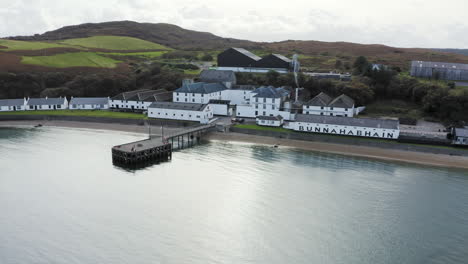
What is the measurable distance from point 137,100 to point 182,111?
9358 mm

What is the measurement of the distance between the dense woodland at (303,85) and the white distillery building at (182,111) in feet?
47.7

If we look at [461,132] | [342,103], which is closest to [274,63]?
[342,103]

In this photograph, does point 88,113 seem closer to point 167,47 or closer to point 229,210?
point 229,210

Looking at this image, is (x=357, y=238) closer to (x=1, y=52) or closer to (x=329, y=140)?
(x=329, y=140)

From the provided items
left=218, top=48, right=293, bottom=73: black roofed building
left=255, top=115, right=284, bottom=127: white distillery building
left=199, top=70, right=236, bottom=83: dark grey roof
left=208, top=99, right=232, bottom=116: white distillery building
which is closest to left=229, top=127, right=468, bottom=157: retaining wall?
left=255, top=115, right=284, bottom=127: white distillery building

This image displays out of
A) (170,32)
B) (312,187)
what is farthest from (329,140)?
(170,32)

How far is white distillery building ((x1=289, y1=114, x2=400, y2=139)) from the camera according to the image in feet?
126

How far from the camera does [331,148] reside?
38.0 metres

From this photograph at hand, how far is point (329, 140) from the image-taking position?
39531mm

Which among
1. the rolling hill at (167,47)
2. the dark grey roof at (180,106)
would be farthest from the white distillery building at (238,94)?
the rolling hill at (167,47)

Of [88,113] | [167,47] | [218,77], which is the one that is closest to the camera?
[88,113]

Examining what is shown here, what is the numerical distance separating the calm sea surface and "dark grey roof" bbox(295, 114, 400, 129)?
6.58 meters

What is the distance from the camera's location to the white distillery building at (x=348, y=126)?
126 ft

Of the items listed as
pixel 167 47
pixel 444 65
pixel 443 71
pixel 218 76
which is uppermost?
pixel 167 47
